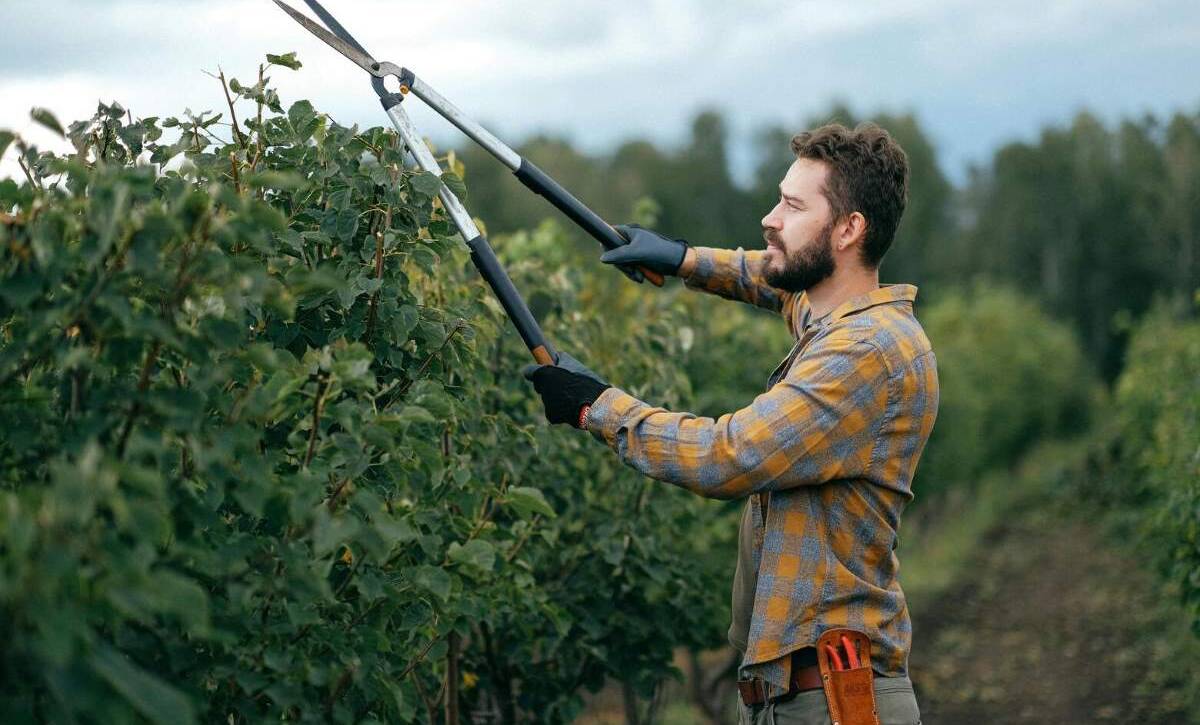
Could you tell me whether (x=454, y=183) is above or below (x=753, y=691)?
above

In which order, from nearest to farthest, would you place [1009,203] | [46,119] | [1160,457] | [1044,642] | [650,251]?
[46,119], [650,251], [1160,457], [1044,642], [1009,203]

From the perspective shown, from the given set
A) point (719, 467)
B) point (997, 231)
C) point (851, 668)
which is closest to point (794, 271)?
point (719, 467)

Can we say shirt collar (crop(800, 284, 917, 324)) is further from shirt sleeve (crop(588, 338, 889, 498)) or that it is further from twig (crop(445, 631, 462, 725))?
twig (crop(445, 631, 462, 725))

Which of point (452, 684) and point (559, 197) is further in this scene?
point (452, 684)

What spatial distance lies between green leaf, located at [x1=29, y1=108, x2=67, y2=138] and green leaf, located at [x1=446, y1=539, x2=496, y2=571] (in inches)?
45.6

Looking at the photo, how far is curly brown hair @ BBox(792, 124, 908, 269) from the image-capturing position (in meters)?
3.12

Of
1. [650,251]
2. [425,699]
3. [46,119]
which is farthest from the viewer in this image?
[425,699]

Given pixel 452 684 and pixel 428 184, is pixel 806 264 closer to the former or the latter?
pixel 428 184

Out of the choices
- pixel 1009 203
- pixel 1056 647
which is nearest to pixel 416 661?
pixel 1056 647

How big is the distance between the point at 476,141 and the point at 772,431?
1067 millimetres

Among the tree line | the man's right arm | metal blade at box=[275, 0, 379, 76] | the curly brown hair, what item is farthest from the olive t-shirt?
the tree line

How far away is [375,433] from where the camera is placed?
83.0 inches

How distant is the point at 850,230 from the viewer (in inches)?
123

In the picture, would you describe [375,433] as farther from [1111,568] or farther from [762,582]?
[1111,568]
